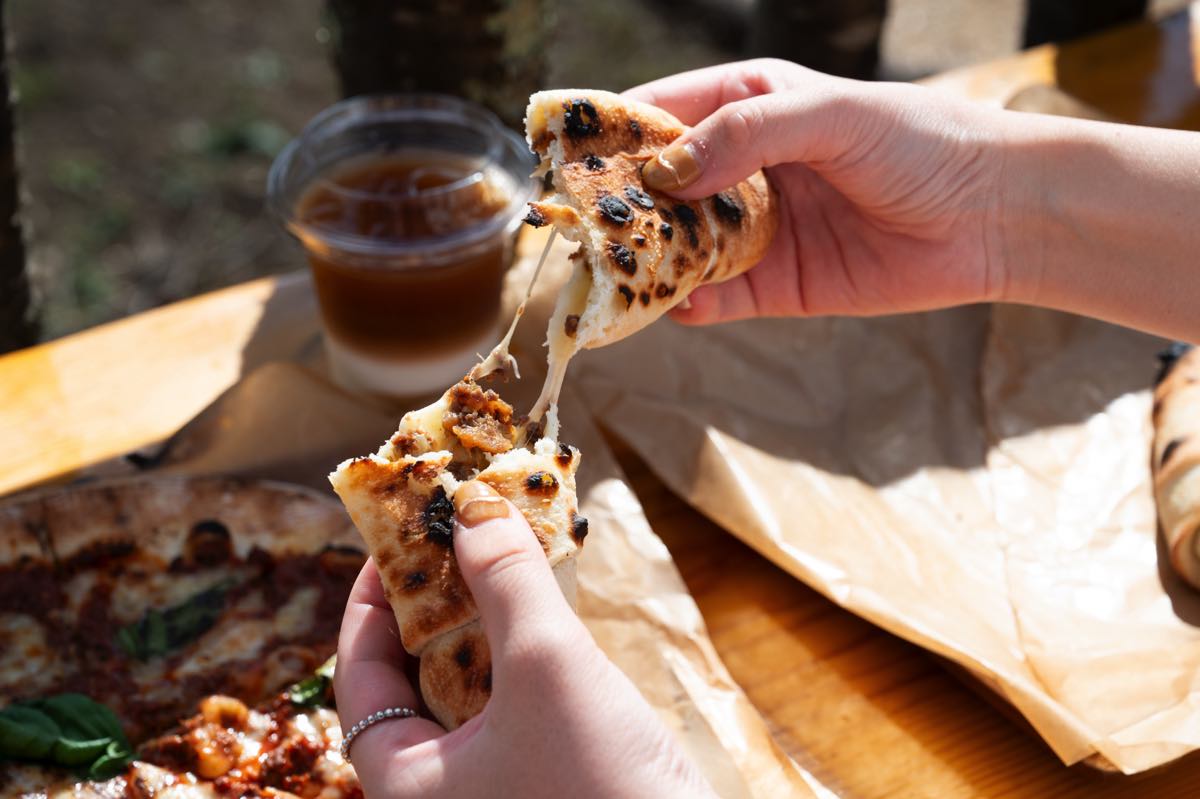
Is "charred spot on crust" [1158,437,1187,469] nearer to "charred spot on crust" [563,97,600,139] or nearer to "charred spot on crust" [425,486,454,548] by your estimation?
"charred spot on crust" [563,97,600,139]

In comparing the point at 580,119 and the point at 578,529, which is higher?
the point at 580,119

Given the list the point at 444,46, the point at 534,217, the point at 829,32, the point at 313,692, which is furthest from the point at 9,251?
the point at 829,32

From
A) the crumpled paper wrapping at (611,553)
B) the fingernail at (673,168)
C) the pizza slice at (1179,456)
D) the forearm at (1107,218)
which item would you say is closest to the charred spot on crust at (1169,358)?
the pizza slice at (1179,456)

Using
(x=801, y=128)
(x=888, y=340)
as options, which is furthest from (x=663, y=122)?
(x=888, y=340)

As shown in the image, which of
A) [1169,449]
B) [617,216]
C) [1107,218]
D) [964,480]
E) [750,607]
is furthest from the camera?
[964,480]

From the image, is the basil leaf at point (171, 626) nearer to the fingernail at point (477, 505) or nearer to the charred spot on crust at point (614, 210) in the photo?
the fingernail at point (477, 505)

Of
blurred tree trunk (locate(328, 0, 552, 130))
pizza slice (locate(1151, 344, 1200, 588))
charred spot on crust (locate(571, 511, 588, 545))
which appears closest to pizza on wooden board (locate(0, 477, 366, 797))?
charred spot on crust (locate(571, 511, 588, 545))

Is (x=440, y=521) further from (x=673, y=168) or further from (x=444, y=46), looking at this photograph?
(x=444, y=46)

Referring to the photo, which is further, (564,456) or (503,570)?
(564,456)
